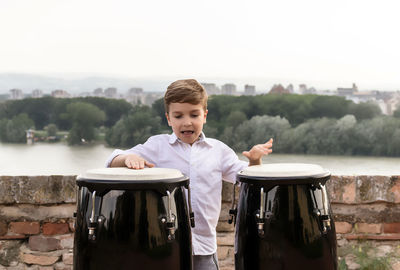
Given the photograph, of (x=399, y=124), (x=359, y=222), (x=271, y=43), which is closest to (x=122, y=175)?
(x=359, y=222)

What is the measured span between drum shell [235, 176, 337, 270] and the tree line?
7.66ft

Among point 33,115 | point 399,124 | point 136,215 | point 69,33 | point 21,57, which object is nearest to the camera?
point 136,215

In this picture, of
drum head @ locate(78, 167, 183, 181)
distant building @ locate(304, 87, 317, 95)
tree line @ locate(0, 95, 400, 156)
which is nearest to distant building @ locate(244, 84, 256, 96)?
tree line @ locate(0, 95, 400, 156)

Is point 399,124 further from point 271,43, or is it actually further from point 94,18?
point 94,18

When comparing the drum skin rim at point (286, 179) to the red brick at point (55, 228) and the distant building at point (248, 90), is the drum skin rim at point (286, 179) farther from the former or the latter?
the distant building at point (248, 90)

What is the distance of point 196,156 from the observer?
2.13 meters

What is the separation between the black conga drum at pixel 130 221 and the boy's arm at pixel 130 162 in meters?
0.13

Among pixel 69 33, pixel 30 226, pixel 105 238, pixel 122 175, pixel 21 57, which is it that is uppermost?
pixel 69 33

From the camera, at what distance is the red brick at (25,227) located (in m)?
2.61

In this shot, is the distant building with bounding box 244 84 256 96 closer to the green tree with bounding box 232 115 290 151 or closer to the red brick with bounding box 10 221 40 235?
the green tree with bounding box 232 115 290 151

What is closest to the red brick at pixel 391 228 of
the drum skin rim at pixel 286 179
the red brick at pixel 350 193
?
the red brick at pixel 350 193

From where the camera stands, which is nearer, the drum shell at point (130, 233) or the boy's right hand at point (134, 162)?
the drum shell at point (130, 233)

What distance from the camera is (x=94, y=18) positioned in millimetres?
37344

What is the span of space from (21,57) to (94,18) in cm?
713
